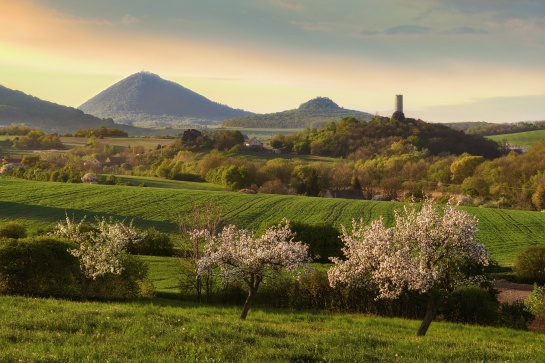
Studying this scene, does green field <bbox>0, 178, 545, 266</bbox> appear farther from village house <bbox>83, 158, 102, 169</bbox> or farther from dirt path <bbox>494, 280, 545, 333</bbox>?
village house <bbox>83, 158, 102, 169</bbox>

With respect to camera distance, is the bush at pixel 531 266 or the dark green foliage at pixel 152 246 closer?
the bush at pixel 531 266

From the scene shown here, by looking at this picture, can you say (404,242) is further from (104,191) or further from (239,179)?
(239,179)

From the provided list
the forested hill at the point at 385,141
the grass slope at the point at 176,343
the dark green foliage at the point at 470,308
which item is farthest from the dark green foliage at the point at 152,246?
the forested hill at the point at 385,141

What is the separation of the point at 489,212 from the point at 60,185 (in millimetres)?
69427

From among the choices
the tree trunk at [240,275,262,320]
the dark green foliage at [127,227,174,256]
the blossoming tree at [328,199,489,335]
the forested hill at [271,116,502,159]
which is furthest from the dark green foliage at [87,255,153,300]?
the forested hill at [271,116,502,159]

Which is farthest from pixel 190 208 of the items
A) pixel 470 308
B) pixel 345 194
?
pixel 470 308

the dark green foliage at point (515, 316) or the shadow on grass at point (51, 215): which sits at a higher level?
the dark green foliage at point (515, 316)

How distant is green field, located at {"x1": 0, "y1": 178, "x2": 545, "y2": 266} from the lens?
217 feet

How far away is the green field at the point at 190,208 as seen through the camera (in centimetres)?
6606

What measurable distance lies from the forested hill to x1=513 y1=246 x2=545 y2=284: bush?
11523 cm

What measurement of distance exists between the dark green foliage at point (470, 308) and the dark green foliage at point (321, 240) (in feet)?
63.2

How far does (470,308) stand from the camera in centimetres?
2892

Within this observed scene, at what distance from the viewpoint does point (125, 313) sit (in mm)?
18953

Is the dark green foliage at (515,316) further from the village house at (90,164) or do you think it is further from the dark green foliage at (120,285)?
the village house at (90,164)
